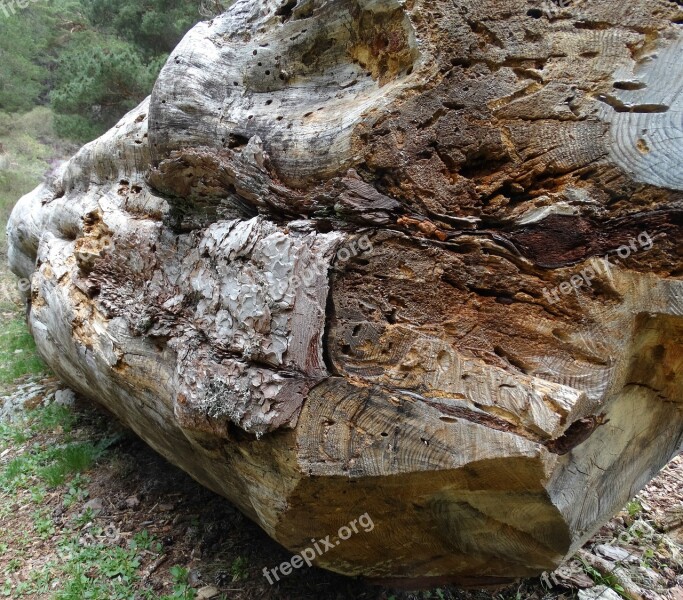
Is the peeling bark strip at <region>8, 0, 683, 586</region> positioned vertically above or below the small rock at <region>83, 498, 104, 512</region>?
above

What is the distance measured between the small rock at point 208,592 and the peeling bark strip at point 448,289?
1.93 feet

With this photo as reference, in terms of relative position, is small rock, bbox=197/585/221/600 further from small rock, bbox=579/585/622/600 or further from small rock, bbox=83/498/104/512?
small rock, bbox=579/585/622/600

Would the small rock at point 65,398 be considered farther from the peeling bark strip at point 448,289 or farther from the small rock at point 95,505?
the peeling bark strip at point 448,289

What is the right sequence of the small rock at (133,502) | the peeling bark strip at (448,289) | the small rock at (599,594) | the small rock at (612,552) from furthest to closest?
1. the small rock at (133,502)
2. the small rock at (612,552)
3. the small rock at (599,594)
4. the peeling bark strip at (448,289)

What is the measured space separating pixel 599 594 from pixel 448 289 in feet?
6.41

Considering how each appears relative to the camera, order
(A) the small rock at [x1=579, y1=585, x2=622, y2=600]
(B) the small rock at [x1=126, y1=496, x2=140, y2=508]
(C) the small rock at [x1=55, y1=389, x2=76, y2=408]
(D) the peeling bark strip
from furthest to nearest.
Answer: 1. (C) the small rock at [x1=55, y1=389, x2=76, y2=408]
2. (B) the small rock at [x1=126, y1=496, x2=140, y2=508]
3. (A) the small rock at [x1=579, y1=585, x2=622, y2=600]
4. (D) the peeling bark strip

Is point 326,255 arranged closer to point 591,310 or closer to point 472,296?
point 472,296

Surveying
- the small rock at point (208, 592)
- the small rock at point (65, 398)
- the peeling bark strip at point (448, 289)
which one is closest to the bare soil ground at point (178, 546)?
the small rock at point (208, 592)

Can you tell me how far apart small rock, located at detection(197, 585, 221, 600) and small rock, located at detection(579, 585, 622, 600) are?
1.84 metres

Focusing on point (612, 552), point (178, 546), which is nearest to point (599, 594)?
point (612, 552)

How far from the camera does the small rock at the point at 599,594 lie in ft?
8.40

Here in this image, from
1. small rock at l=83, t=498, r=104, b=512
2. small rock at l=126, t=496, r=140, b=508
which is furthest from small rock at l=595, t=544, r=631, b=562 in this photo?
small rock at l=83, t=498, r=104, b=512

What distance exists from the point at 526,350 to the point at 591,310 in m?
0.24

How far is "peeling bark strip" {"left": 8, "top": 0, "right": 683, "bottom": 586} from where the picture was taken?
1.57 m
